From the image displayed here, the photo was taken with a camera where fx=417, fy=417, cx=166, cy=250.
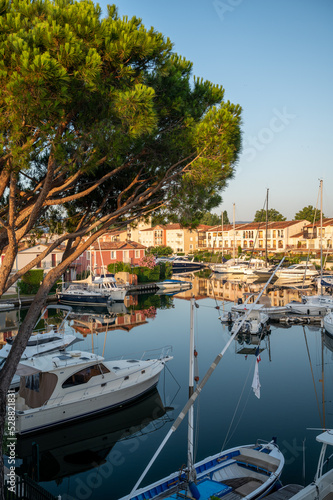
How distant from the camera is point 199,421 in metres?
16.1

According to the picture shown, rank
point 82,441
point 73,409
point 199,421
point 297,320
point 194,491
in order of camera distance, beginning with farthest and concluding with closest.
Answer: point 297,320, point 199,421, point 73,409, point 82,441, point 194,491

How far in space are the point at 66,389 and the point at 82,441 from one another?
1.91 m

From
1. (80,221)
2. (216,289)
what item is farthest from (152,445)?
(216,289)

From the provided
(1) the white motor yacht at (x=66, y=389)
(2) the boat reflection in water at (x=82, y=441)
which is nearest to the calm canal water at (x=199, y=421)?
(2) the boat reflection in water at (x=82, y=441)

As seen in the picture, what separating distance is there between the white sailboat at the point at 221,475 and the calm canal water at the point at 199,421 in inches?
52.2

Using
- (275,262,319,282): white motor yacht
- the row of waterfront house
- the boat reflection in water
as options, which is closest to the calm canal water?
the boat reflection in water

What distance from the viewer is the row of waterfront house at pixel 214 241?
61.2 metres

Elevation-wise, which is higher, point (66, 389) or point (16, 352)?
point (16, 352)

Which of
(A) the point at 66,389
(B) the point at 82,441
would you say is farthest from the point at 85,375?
(B) the point at 82,441

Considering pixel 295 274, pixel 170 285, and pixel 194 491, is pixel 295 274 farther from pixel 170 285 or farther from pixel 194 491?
pixel 194 491

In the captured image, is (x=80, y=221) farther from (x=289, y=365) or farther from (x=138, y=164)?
(x=289, y=365)

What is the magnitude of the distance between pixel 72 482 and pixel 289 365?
47.3ft

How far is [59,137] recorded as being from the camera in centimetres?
973

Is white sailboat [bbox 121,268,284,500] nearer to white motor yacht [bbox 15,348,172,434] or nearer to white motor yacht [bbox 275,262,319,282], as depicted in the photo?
white motor yacht [bbox 15,348,172,434]
